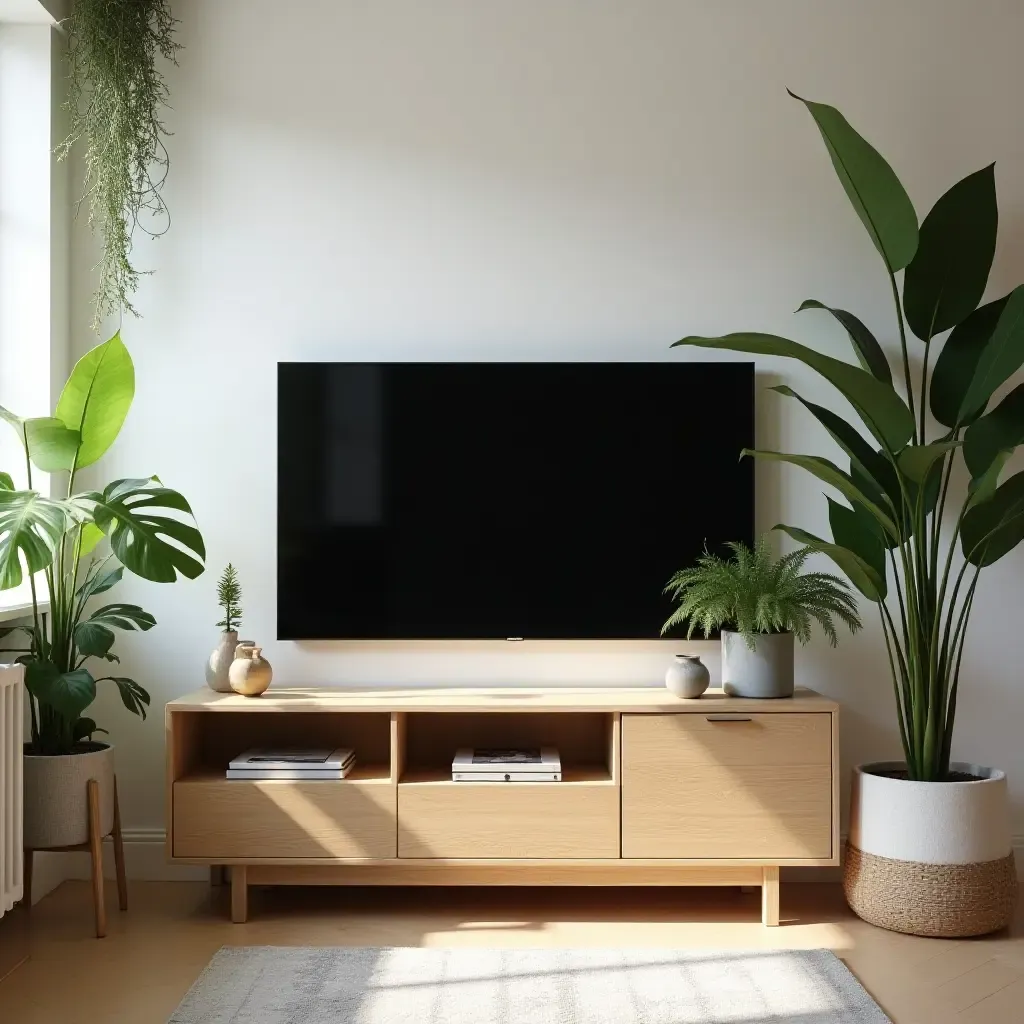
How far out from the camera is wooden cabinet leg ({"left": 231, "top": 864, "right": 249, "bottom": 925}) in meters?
3.02

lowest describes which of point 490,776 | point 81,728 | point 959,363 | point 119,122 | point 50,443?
point 490,776

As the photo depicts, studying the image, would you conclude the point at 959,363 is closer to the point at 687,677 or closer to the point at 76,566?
the point at 687,677

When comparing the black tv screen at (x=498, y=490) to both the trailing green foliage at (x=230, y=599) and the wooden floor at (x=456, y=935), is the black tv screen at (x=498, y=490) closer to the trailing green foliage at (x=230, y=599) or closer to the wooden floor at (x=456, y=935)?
the trailing green foliage at (x=230, y=599)

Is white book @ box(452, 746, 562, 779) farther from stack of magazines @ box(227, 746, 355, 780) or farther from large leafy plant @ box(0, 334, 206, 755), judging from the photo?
large leafy plant @ box(0, 334, 206, 755)

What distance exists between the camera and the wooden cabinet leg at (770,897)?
3020 mm

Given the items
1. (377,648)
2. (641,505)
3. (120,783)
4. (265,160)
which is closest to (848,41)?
(641,505)

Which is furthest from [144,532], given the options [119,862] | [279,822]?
[119,862]

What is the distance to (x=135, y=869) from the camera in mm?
3402

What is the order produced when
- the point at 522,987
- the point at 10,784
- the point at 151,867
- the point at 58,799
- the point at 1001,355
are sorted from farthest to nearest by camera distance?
the point at 151,867 → the point at 58,799 → the point at 1001,355 → the point at 10,784 → the point at 522,987

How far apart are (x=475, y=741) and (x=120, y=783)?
108cm

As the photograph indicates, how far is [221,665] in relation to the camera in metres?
3.20

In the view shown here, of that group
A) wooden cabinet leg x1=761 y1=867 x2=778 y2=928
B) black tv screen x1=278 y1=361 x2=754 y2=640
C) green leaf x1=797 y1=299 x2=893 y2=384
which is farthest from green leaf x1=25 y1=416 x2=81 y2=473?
wooden cabinet leg x1=761 y1=867 x2=778 y2=928

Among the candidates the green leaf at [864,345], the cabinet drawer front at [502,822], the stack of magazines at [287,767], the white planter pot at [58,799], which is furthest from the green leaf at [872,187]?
the white planter pot at [58,799]

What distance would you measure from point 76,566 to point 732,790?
184 centimetres
